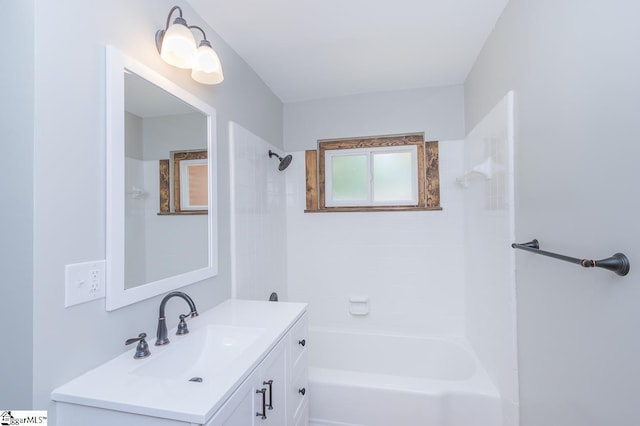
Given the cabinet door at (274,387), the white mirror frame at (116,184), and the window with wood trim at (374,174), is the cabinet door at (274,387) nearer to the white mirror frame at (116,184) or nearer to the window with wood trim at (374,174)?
the white mirror frame at (116,184)

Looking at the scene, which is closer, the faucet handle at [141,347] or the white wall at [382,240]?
the faucet handle at [141,347]

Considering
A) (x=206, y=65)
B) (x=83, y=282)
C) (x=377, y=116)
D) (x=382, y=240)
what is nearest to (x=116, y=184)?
(x=83, y=282)

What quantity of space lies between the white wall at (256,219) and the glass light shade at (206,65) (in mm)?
426

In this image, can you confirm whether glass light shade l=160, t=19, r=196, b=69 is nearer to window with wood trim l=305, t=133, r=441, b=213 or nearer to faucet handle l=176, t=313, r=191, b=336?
faucet handle l=176, t=313, r=191, b=336

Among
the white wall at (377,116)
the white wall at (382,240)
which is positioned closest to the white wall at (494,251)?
the white wall at (382,240)

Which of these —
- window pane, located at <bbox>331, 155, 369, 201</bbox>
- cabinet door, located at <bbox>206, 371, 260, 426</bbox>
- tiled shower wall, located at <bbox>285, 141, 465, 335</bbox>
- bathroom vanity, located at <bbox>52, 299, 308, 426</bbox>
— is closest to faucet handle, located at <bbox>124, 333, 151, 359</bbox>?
bathroom vanity, located at <bbox>52, 299, 308, 426</bbox>

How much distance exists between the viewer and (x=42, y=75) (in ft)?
2.74

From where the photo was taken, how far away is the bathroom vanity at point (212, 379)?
771mm

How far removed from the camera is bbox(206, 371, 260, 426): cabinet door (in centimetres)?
80

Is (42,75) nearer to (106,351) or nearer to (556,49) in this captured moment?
(106,351)

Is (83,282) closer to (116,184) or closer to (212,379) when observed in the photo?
(116,184)

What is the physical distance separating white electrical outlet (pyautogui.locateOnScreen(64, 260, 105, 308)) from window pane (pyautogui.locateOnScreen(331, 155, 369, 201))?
2098mm

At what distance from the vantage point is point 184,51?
1.27 metres

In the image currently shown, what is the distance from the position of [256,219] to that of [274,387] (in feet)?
4.09
